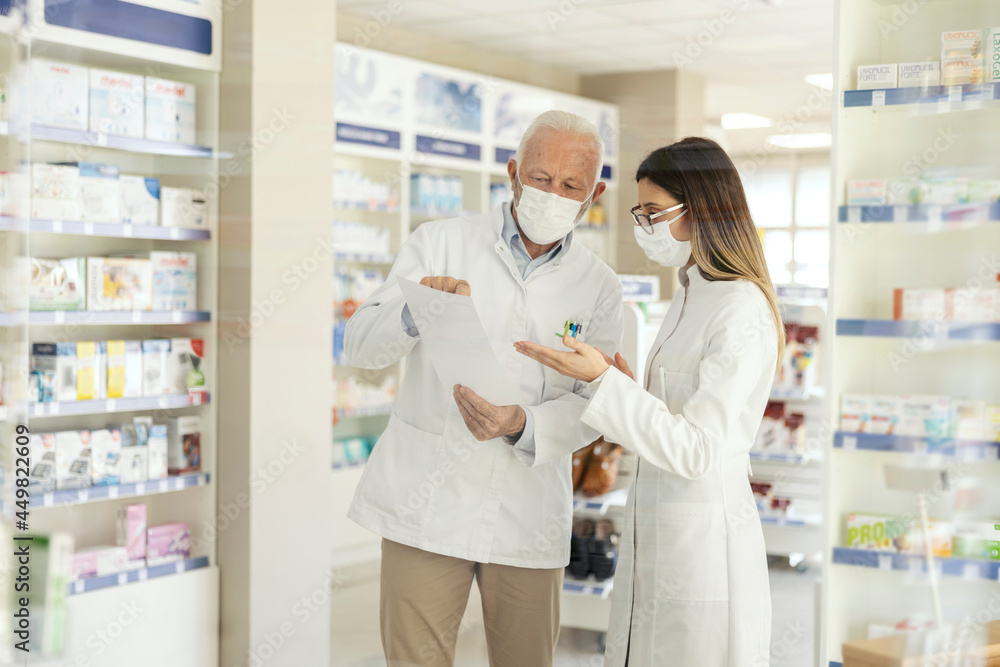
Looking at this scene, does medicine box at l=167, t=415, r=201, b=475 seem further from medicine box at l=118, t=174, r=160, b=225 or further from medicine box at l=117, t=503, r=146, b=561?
medicine box at l=118, t=174, r=160, b=225

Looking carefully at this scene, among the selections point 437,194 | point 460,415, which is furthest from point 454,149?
point 460,415

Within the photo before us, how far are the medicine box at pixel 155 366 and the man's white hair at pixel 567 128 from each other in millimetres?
1392

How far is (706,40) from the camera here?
143 cm

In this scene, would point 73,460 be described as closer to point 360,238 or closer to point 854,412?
point 360,238

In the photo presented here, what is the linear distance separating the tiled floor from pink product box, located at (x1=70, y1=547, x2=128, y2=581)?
0.64 metres

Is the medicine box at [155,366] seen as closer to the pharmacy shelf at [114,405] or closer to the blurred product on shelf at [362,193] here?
the pharmacy shelf at [114,405]

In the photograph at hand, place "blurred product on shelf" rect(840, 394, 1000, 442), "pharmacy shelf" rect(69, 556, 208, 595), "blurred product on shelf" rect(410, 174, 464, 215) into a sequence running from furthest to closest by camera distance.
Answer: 1. "pharmacy shelf" rect(69, 556, 208, 595)
2. "blurred product on shelf" rect(410, 174, 464, 215)
3. "blurred product on shelf" rect(840, 394, 1000, 442)

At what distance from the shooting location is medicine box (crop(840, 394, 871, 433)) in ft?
4.20

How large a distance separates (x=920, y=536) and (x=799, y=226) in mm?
507

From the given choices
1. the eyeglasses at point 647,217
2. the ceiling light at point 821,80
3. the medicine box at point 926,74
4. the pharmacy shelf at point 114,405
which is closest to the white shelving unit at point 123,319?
the pharmacy shelf at point 114,405

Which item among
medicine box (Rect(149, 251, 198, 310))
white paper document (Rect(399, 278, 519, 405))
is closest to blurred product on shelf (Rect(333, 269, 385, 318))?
medicine box (Rect(149, 251, 198, 310))

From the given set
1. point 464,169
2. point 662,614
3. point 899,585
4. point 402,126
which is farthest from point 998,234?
point 402,126

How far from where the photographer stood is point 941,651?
4.29 ft

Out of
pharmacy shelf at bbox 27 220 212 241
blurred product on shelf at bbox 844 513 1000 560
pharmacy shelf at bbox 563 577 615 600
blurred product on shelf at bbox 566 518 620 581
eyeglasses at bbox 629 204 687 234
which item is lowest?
pharmacy shelf at bbox 563 577 615 600
